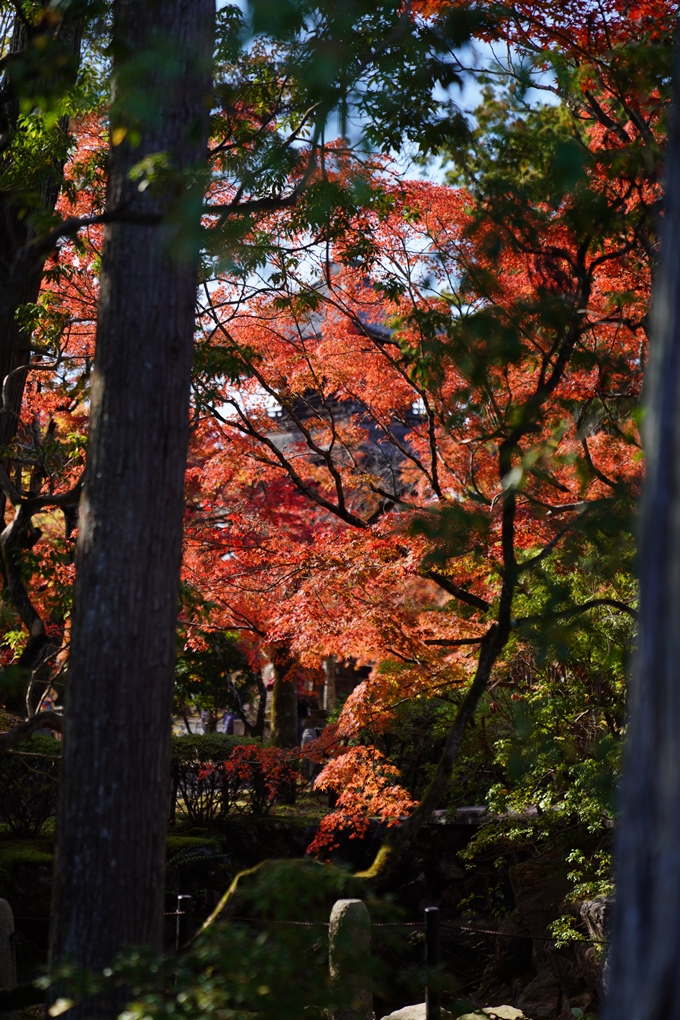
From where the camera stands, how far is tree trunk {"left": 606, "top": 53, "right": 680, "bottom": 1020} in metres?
1.71

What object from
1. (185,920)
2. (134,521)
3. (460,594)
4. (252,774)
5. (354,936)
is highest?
(460,594)

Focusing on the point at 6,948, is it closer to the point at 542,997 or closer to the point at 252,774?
the point at 542,997

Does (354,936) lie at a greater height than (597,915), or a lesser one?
greater

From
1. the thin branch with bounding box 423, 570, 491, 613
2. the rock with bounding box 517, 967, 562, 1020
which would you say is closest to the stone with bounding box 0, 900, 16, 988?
the thin branch with bounding box 423, 570, 491, 613

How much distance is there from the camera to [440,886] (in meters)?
11.6

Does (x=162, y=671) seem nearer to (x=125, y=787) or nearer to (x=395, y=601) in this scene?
(x=125, y=787)

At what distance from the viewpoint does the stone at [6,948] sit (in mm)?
5602

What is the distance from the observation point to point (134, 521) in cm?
→ 353

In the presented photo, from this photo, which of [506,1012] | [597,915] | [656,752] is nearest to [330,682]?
[506,1012]

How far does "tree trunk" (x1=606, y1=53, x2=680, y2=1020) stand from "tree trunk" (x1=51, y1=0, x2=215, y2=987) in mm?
2088

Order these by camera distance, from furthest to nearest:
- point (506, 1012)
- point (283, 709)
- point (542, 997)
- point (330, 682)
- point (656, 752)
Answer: point (330, 682), point (283, 709), point (542, 997), point (506, 1012), point (656, 752)

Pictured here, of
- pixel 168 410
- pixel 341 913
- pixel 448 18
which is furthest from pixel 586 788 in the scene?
pixel 448 18

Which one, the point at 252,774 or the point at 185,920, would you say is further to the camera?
the point at 252,774

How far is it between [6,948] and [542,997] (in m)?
4.88
